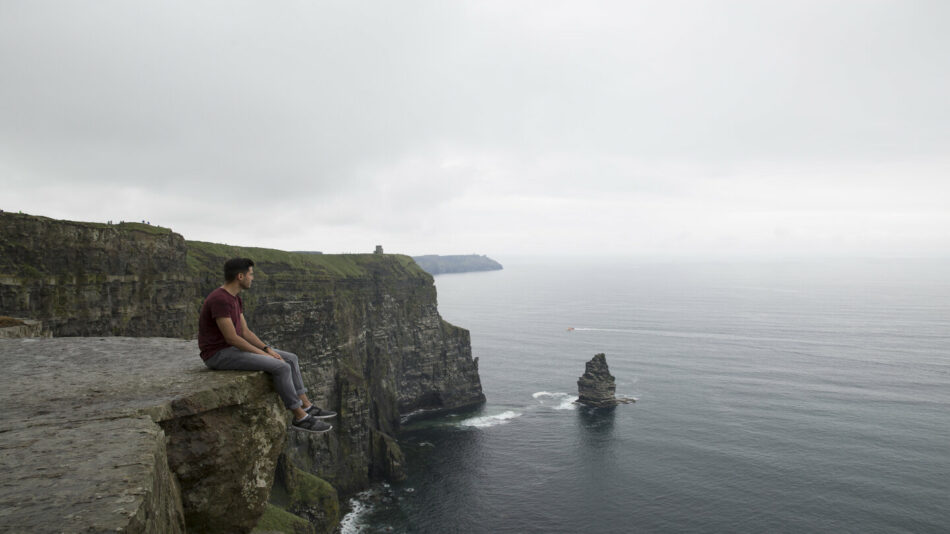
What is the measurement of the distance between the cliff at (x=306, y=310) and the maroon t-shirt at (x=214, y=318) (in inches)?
80.4

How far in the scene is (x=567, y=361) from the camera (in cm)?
11800

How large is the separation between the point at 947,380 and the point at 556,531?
8805 centimetres

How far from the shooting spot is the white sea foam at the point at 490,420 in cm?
7894

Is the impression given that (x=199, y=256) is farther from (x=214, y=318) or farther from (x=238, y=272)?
(x=214, y=318)

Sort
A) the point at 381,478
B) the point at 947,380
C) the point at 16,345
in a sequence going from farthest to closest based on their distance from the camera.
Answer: the point at 947,380
the point at 381,478
the point at 16,345

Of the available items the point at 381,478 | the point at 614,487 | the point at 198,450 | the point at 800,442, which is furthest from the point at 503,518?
the point at 198,450

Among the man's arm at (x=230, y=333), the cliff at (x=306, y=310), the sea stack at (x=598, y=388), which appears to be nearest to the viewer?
the man's arm at (x=230, y=333)

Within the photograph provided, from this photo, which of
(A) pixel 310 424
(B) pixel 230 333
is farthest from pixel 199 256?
(A) pixel 310 424

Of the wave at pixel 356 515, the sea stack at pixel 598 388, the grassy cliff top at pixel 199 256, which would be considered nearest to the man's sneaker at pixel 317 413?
the grassy cliff top at pixel 199 256

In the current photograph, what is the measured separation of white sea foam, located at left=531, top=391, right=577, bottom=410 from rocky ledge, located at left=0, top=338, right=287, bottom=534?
7934 cm

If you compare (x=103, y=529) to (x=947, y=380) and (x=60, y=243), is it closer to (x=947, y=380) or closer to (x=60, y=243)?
(x=60, y=243)

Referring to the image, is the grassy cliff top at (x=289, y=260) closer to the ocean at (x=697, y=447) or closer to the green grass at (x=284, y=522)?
the green grass at (x=284, y=522)

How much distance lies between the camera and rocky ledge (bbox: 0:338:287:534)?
17.9 feet

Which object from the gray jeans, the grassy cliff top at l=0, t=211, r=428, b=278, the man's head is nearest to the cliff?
the grassy cliff top at l=0, t=211, r=428, b=278
